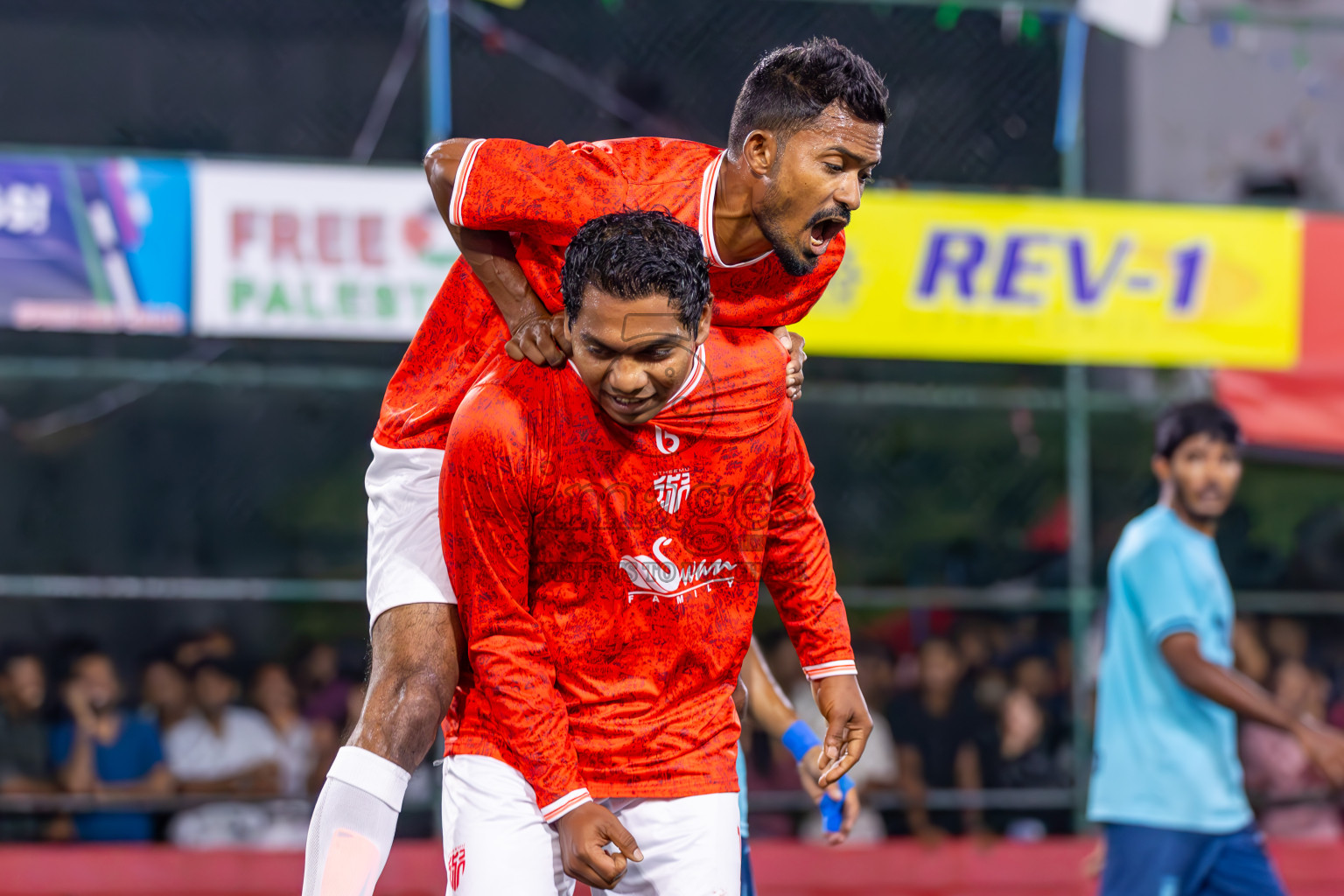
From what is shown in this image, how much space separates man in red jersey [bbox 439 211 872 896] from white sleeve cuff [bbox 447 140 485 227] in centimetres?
32

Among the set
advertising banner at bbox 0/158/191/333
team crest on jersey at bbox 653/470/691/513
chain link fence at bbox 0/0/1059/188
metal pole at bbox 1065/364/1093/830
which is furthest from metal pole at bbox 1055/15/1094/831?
team crest on jersey at bbox 653/470/691/513

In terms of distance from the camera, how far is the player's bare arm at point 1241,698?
13.7 feet

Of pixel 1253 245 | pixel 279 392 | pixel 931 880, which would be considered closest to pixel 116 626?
pixel 279 392

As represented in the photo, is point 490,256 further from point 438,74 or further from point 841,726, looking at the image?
point 438,74

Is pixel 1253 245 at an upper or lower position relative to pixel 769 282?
upper

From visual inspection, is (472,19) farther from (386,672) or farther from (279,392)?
(386,672)

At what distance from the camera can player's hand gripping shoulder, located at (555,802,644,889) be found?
2539 mm

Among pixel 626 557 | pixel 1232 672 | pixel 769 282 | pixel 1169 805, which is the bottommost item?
pixel 1169 805

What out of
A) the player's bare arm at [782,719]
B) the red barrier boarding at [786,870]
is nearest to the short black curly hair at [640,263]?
the player's bare arm at [782,719]

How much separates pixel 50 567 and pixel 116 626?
0.59 m

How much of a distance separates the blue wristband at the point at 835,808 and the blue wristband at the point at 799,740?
0.33 ft

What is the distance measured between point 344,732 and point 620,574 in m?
4.78

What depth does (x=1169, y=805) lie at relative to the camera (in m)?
4.39

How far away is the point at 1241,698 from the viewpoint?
4293mm
